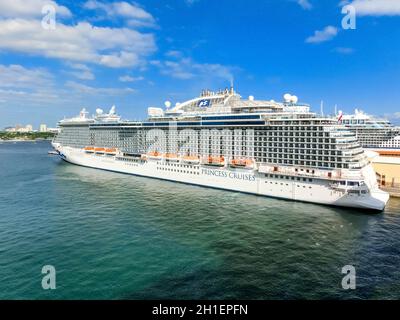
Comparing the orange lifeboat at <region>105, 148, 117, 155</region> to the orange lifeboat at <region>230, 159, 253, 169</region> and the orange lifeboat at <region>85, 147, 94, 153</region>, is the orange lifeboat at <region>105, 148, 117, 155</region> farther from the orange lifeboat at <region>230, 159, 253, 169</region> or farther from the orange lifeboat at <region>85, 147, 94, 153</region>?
the orange lifeboat at <region>230, 159, 253, 169</region>

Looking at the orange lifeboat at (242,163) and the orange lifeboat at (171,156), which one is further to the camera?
the orange lifeboat at (171,156)

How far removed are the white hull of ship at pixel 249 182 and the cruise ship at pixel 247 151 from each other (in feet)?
0.39

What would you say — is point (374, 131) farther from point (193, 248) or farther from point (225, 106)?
point (193, 248)

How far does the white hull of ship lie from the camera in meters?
40.1

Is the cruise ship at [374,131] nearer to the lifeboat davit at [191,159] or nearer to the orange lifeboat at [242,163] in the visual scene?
the orange lifeboat at [242,163]

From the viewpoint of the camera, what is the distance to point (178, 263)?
25234mm

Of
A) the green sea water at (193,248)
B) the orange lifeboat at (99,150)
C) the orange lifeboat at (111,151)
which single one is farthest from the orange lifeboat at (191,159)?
the orange lifeboat at (99,150)

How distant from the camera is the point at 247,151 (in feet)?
171

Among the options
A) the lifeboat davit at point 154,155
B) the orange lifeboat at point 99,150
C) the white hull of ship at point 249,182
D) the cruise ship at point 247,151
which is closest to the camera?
the white hull of ship at point 249,182

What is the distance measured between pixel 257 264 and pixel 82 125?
3080 inches

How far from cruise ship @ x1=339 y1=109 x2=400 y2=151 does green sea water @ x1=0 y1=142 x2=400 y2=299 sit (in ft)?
101

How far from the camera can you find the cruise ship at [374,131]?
69.9 metres
